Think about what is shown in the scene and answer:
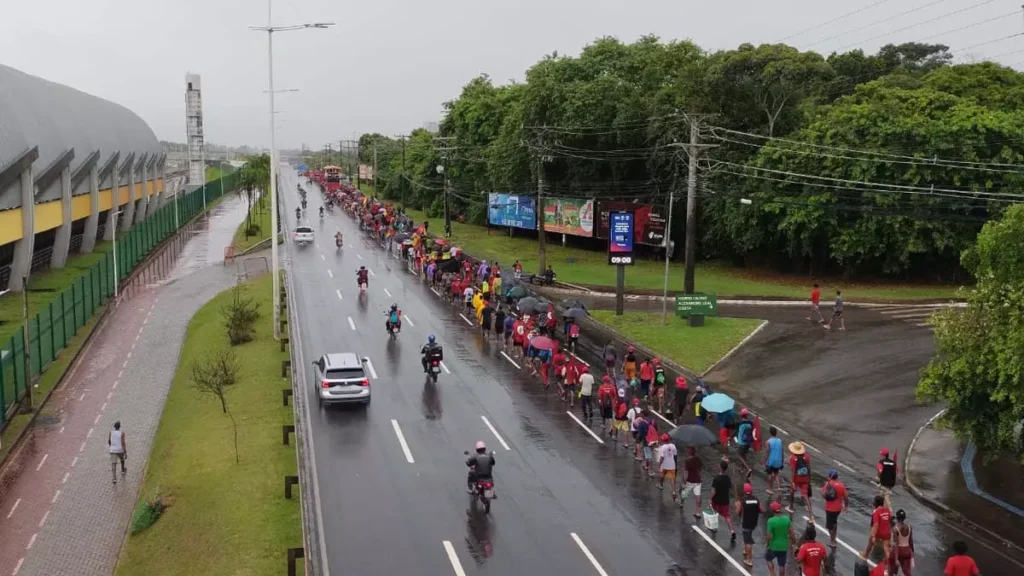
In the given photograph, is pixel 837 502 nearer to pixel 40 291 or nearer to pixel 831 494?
pixel 831 494

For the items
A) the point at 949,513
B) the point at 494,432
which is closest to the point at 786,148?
the point at 494,432

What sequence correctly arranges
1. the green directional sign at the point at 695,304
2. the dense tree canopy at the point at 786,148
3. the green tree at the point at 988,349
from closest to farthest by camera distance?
the green tree at the point at 988,349, the green directional sign at the point at 695,304, the dense tree canopy at the point at 786,148

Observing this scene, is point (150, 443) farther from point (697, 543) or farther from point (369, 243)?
point (369, 243)

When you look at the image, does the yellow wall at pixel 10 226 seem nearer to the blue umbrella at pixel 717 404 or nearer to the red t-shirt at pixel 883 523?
the blue umbrella at pixel 717 404

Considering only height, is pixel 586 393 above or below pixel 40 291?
above

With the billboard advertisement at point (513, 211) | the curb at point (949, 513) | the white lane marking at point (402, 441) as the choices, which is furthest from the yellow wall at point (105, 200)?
the curb at point (949, 513)

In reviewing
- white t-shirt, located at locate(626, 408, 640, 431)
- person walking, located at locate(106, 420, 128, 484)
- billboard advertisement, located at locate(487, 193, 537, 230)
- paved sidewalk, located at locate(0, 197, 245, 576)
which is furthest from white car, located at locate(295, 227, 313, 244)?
white t-shirt, located at locate(626, 408, 640, 431)
